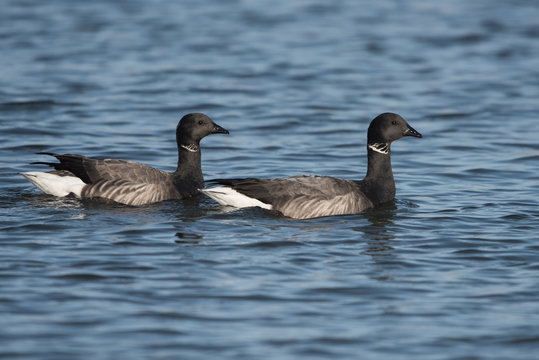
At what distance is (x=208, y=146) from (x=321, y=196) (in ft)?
19.9

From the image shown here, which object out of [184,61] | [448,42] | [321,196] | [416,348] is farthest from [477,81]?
[416,348]

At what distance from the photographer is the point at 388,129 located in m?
13.8

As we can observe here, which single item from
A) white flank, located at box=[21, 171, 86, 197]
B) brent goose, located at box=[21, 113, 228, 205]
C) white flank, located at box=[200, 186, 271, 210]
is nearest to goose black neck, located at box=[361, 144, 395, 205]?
white flank, located at box=[200, 186, 271, 210]

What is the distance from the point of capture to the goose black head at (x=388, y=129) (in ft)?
45.3

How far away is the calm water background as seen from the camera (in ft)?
28.5

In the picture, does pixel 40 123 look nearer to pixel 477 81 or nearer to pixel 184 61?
pixel 184 61

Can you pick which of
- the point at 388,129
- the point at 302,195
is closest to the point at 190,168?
the point at 302,195

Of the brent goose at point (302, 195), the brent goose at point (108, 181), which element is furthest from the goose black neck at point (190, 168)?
the brent goose at point (302, 195)

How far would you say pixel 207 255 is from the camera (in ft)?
35.4

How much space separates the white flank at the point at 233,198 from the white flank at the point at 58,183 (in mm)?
2016

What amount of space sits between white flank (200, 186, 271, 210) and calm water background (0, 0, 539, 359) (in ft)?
0.62

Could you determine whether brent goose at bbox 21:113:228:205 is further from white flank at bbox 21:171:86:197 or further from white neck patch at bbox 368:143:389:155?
white neck patch at bbox 368:143:389:155

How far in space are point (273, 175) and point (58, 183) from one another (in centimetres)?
386

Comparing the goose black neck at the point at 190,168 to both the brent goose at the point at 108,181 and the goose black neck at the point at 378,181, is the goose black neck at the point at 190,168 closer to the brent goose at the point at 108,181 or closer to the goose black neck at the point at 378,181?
the brent goose at the point at 108,181
